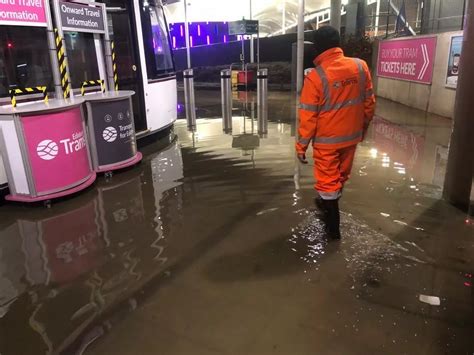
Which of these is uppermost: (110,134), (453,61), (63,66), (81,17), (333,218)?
(81,17)

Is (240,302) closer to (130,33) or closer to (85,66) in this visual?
(85,66)

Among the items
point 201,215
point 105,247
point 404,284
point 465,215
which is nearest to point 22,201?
point 105,247

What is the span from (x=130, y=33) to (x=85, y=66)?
1157mm

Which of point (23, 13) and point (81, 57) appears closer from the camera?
point (23, 13)

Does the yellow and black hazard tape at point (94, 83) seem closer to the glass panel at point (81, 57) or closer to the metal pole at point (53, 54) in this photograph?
the glass panel at point (81, 57)

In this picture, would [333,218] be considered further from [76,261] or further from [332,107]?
[76,261]

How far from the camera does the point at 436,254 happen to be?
3518mm

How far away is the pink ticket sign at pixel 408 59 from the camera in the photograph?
10406 mm

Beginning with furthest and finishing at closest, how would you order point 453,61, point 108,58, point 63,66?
point 453,61
point 108,58
point 63,66

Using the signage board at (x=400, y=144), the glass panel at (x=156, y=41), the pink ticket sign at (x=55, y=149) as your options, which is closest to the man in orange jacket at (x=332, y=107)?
the signage board at (x=400, y=144)

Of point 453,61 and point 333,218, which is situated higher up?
point 453,61

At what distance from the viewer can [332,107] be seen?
3.42 m

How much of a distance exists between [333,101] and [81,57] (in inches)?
189

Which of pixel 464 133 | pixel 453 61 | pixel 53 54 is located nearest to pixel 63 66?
pixel 53 54
